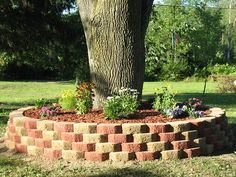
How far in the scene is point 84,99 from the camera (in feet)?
25.8

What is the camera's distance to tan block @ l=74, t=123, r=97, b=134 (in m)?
6.56

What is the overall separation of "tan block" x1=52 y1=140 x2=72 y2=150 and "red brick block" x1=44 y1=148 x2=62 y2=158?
5 cm

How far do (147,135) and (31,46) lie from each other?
866cm

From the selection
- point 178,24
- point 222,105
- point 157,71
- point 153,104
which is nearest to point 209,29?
point 178,24

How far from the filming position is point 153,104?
8.20m

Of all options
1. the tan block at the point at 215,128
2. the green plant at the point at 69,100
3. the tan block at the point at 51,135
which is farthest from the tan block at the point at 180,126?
the green plant at the point at 69,100

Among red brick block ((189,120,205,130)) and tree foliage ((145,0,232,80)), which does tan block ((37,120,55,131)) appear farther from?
tree foliage ((145,0,232,80))

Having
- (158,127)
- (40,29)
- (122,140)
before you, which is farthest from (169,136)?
(40,29)

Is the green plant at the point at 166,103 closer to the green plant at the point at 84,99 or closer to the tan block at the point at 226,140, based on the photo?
the tan block at the point at 226,140

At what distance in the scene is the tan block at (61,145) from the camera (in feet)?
22.0

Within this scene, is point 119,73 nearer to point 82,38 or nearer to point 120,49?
point 120,49

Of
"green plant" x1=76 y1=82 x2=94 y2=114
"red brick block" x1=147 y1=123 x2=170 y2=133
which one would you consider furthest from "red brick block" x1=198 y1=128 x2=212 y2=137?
"green plant" x1=76 y1=82 x2=94 y2=114

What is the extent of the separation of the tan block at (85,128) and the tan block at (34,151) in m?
0.73

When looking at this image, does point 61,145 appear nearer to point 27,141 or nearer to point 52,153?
point 52,153
